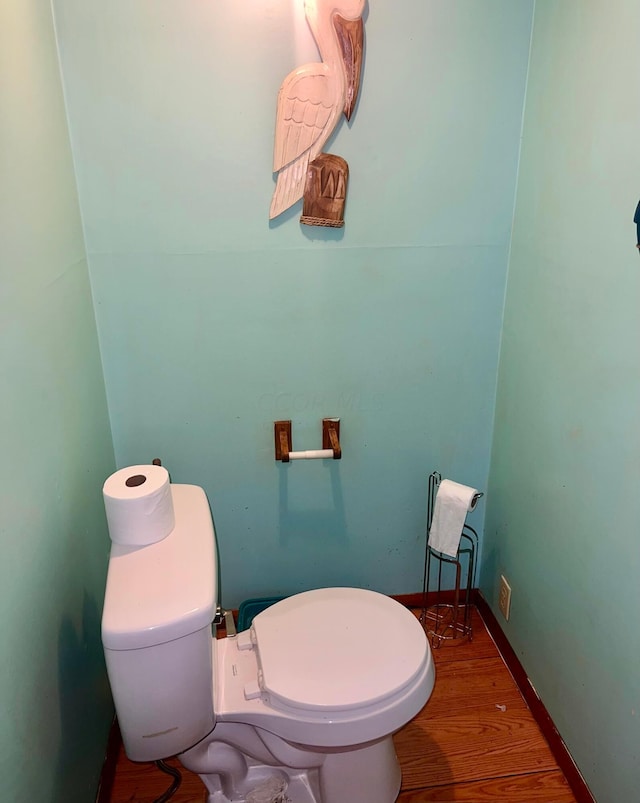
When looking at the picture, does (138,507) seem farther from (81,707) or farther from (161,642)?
(81,707)

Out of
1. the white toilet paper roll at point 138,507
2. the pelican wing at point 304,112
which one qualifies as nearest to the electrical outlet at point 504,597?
the white toilet paper roll at point 138,507

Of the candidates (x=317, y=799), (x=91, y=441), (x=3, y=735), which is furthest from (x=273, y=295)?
(x=317, y=799)

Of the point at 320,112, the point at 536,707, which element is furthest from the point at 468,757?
the point at 320,112

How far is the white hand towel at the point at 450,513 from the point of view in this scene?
1.74 meters

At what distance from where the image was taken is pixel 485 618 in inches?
79.2

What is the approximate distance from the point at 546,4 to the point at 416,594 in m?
1.79

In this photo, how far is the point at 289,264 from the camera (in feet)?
5.16

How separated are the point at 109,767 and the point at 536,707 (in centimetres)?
119

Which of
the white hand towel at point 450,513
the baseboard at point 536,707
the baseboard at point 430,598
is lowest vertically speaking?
the baseboard at point 536,707

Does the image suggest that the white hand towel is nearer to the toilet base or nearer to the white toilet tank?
the toilet base

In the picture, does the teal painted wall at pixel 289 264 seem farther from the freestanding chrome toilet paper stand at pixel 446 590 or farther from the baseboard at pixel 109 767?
the baseboard at pixel 109 767

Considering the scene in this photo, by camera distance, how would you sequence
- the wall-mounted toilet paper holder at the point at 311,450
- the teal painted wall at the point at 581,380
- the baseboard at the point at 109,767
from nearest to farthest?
1. the teal painted wall at the point at 581,380
2. the baseboard at the point at 109,767
3. the wall-mounted toilet paper holder at the point at 311,450

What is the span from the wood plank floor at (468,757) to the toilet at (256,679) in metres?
0.12

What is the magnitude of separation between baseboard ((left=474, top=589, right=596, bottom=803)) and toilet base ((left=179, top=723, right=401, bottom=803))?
1.46 feet
